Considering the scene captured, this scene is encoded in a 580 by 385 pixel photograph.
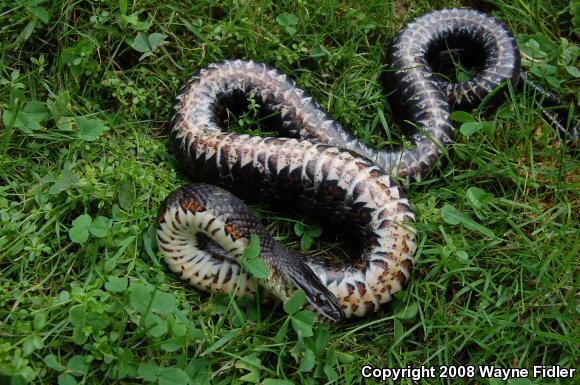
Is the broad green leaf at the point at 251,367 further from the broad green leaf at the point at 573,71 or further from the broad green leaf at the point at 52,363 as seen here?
the broad green leaf at the point at 573,71

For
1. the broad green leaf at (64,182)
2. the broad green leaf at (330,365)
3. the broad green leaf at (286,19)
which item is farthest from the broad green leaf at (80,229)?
the broad green leaf at (286,19)

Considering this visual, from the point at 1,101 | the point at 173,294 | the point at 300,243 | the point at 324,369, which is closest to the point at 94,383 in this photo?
the point at 173,294

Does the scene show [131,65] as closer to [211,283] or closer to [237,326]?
[211,283]

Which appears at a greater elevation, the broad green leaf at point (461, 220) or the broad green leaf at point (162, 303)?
the broad green leaf at point (461, 220)

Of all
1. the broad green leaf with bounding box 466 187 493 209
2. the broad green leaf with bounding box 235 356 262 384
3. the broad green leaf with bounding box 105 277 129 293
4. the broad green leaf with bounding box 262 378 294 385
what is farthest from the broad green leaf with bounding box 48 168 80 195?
the broad green leaf with bounding box 466 187 493 209

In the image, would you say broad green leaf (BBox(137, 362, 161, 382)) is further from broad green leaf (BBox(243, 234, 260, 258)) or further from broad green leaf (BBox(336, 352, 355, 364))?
broad green leaf (BBox(336, 352, 355, 364))

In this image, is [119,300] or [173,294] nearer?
[119,300]
